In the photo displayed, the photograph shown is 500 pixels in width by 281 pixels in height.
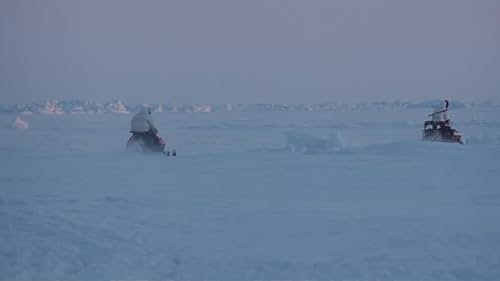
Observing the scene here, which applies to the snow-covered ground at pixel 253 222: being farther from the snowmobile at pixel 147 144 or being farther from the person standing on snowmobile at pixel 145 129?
the person standing on snowmobile at pixel 145 129

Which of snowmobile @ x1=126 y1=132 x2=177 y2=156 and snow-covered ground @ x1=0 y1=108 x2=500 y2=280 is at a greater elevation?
snowmobile @ x1=126 y1=132 x2=177 y2=156

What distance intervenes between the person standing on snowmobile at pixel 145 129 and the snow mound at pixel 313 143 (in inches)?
162

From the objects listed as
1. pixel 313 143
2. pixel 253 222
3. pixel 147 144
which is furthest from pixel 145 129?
pixel 253 222

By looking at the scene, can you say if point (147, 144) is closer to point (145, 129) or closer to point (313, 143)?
point (145, 129)

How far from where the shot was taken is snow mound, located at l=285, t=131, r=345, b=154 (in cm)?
1862

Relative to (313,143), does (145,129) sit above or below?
above

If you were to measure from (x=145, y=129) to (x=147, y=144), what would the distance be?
44 centimetres

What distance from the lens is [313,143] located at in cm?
1939

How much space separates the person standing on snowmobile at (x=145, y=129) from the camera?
17875 millimetres

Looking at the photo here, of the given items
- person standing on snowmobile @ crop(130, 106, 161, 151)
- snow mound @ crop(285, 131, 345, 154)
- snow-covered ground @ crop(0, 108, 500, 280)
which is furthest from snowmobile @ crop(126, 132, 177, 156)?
snow-covered ground @ crop(0, 108, 500, 280)

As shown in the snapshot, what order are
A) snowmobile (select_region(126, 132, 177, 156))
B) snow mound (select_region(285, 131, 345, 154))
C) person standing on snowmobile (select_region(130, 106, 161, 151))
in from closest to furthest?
1. snowmobile (select_region(126, 132, 177, 156))
2. person standing on snowmobile (select_region(130, 106, 161, 151))
3. snow mound (select_region(285, 131, 345, 154))

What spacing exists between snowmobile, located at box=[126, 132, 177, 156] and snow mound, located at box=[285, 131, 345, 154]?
385 cm

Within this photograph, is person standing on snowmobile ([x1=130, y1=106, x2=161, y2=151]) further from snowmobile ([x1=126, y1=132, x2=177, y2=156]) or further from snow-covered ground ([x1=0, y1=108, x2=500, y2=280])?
snow-covered ground ([x1=0, y1=108, x2=500, y2=280])

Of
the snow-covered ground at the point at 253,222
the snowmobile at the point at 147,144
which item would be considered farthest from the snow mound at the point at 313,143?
the snow-covered ground at the point at 253,222
